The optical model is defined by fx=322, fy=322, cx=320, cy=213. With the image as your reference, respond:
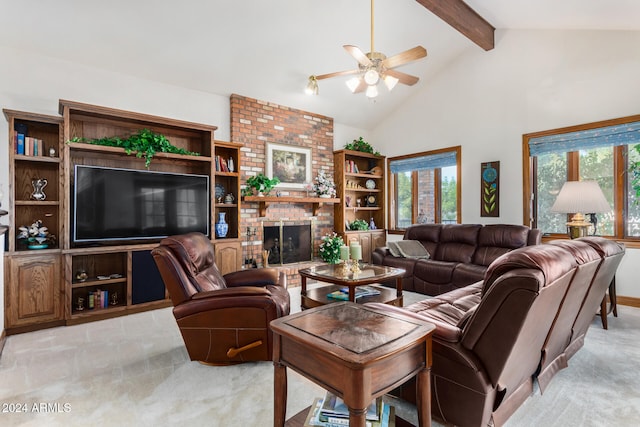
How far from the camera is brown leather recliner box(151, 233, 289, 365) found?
2.18 m

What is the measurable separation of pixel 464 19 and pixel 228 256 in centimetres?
441

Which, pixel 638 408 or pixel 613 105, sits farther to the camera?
pixel 613 105

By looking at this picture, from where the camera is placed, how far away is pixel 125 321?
3391 millimetres

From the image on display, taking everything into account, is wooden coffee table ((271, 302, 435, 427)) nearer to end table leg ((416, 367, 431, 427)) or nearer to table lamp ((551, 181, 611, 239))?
end table leg ((416, 367, 431, 427))

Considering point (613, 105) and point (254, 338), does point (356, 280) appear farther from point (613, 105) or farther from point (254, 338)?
point (613, 105)

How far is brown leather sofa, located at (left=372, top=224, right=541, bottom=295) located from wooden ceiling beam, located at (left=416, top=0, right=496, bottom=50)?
2644mm

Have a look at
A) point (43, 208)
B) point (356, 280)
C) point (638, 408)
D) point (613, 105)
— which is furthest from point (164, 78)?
point (613, 105)

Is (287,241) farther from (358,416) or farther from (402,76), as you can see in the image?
(358,416)

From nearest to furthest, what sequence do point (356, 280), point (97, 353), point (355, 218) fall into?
point (97, 353) < point (356, 280) < point (355, 218)

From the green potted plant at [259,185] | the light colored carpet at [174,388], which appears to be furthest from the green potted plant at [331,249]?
the light colored carpet at [174,388]

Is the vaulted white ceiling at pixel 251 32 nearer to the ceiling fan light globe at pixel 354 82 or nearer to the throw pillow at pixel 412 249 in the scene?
the ceiling fan light globe at pixel 354 82

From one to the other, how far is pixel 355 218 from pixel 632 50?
4471 millimetres

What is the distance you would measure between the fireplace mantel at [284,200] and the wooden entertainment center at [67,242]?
830 millimetres

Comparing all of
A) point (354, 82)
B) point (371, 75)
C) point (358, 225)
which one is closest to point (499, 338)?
point (371, 75)
